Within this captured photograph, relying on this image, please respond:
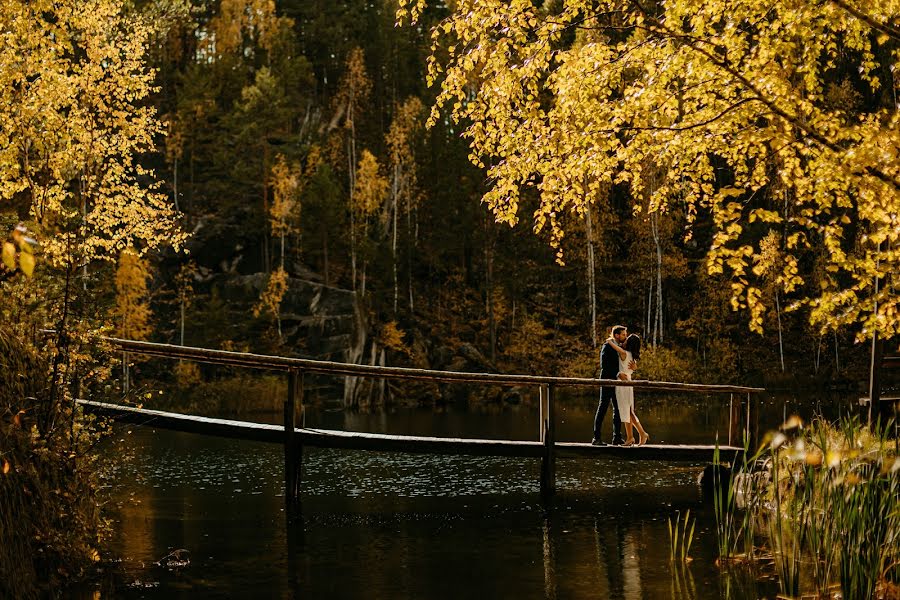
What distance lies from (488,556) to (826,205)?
502 cm

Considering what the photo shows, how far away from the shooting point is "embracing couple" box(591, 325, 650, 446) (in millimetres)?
14398

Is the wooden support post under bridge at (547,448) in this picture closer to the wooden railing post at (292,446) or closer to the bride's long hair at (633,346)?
→ the bride's long hair at (633,346)

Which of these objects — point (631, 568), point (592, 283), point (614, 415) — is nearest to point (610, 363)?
point (614, 415)

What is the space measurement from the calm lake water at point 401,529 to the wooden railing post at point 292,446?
0.36 metres

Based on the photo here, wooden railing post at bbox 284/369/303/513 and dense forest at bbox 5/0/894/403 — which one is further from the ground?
dense forest at bbox 5/0/894/403

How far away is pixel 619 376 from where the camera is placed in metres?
14.7

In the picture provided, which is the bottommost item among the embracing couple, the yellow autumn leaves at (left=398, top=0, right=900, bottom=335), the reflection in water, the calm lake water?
the calm lake water

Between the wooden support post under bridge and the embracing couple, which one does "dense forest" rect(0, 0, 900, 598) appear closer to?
the embracing couple

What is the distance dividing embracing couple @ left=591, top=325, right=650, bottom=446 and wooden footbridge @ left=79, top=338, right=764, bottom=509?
45 cm

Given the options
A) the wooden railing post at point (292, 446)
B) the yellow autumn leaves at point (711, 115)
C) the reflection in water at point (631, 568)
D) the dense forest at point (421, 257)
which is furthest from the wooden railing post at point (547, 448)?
the dense forest at point (421, 257)

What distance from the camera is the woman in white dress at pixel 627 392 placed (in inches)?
567

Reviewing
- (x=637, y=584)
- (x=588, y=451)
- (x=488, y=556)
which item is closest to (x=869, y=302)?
(x=637, y=584)

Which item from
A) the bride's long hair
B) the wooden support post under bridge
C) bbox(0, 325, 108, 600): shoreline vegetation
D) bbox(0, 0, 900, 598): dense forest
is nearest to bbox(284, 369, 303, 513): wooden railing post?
bbox(0, 0, 900, 598): dense forest

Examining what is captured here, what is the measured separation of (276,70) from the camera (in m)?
51.5
